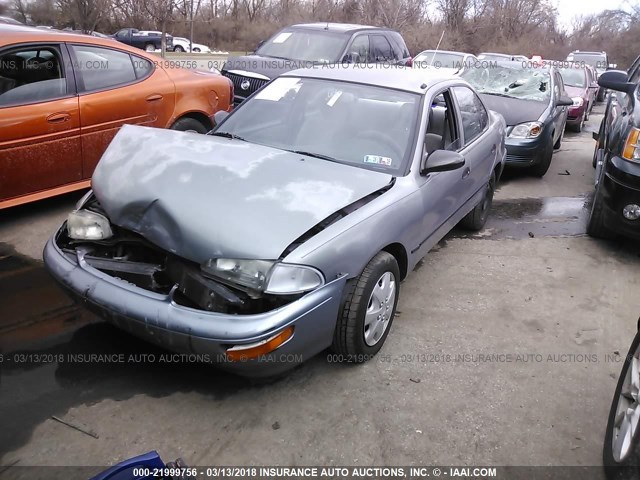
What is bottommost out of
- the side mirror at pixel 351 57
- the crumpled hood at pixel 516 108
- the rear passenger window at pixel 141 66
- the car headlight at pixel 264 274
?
the car headlight at pixel 264 274

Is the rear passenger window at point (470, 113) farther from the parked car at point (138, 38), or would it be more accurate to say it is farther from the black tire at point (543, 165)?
the parked car at point (138, 38)

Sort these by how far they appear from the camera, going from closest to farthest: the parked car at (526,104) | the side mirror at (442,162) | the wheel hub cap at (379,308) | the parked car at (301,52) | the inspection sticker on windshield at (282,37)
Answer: the wheel hub cap at (379,308) → the side mirror at (442,162) → the parked car at (526,104) → the parked car at (301,52) → the inspection sticker on windshield at (282,37)

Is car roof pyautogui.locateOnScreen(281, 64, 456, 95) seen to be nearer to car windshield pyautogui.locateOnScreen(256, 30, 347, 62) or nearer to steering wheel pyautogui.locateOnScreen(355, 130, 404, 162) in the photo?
steering wheel pyautogui.locateOnScreen(355, 130, 404, 162)

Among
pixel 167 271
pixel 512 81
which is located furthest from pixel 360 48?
pixel 167 271

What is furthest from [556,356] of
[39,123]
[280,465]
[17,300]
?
[39,123]

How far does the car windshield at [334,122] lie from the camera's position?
348 cm

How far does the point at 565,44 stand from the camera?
41.8 meters

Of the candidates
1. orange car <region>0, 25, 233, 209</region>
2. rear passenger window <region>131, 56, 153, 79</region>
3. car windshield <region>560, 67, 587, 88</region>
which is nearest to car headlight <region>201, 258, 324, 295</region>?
orange car <region>0, 25, 233, 209</region>

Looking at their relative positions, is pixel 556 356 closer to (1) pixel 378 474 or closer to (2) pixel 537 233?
(1) pixel 378 474

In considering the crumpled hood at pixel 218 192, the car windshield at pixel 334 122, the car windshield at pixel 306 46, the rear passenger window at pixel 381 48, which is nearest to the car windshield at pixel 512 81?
the rear passenger window at pixel 381 48

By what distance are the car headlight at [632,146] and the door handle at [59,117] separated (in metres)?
4.71

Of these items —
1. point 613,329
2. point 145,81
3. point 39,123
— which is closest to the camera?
point 613,329

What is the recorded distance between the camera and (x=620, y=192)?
4480mm

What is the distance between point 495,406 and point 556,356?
748 mm
